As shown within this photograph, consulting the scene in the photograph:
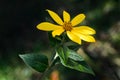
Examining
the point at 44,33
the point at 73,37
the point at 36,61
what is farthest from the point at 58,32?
the point at 44,33

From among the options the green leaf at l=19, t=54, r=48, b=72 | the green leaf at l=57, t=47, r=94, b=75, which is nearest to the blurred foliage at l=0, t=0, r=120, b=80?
the green leaf at l=19, t=54, r=48, b=72

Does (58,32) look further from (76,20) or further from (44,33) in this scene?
(44,33)

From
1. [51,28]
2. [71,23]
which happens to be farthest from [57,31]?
[71,23]

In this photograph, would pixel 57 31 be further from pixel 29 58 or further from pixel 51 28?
pixel 29 58

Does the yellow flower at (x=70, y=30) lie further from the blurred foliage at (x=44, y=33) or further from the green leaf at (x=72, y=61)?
the blurred foliage at (x=44, y=33)

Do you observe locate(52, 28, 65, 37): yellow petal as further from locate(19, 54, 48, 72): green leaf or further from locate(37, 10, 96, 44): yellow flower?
locate(19, 54, 48, 72): green leaf

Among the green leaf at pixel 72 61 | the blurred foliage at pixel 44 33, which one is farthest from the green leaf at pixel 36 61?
the blurred foliage at pixel 44 33
